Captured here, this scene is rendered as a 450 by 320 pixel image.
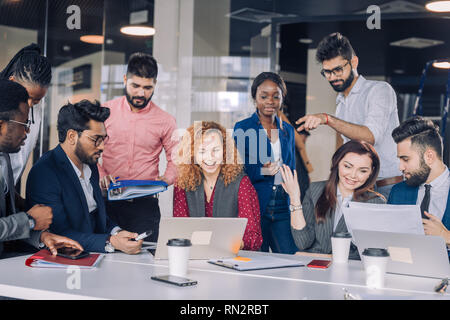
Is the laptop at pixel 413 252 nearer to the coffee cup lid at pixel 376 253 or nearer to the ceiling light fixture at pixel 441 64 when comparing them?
the coffee cup lid at pixel 376 253

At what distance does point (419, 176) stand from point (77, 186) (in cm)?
204

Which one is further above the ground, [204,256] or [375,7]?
[375,7]

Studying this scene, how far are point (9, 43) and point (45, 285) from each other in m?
3.32

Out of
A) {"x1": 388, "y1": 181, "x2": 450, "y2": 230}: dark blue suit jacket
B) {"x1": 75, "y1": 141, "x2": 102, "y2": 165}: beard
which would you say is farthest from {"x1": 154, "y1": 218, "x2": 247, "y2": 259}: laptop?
{"x1": 388, "y1": 181, "x2": 450, "y2": 230}: dark blue suit jacket

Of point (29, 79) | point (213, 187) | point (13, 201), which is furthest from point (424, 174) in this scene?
point (29, 79)

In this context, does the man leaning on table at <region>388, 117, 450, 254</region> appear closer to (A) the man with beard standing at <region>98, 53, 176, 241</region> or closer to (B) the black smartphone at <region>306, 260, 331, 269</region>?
→ (B) the black smartphone at <region>306, 260, 331, 269</region>

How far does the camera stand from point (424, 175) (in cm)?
314

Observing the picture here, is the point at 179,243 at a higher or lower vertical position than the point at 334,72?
lower

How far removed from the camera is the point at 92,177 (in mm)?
2990

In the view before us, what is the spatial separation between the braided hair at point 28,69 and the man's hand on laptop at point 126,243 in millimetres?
1662

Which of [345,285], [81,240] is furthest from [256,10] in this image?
[345,285]

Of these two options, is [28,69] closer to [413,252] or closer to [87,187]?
[87,187]

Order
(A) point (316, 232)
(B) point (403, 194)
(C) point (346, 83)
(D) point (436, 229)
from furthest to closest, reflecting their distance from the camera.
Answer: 1. (C) point (346, 83)
2. (B) point (403, 194)
3. (A) point (316, 232)
4. (D) point (436, 229)

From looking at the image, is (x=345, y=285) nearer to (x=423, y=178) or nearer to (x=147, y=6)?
(x=423, y=178)
